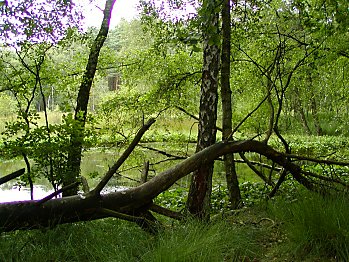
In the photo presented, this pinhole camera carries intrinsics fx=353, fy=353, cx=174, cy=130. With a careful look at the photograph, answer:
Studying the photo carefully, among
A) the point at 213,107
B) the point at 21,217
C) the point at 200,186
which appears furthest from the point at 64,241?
the point at 213,107

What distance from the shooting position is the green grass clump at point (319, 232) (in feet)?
9.00

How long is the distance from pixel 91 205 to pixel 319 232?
1959 mm

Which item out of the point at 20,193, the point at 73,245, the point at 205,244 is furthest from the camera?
the point at 20,193

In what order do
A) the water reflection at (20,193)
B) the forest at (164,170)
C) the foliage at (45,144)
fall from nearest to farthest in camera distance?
the forest at (164,170) → the foliage at (45,144) → the water reflection at (20,193)

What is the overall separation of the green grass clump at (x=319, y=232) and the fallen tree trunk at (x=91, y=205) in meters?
1.14

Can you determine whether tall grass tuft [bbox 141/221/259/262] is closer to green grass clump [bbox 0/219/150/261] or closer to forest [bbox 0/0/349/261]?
forest [bbox 0/0/349/261]

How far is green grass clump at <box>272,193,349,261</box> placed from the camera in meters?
2.74

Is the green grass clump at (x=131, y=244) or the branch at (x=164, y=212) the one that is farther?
the branch at (x=164, y=212)

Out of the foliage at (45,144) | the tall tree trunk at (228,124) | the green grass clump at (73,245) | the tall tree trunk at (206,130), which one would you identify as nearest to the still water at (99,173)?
the tall tree trunk at (228,124)

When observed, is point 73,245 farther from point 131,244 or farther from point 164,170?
point 164,170

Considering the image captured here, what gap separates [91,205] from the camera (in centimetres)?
318

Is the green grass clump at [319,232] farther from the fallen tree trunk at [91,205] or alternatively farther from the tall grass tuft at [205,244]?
the fallen tree trunk at [91,205]

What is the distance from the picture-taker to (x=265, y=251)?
10.1 feet

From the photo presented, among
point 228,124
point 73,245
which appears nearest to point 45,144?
point 73,245
